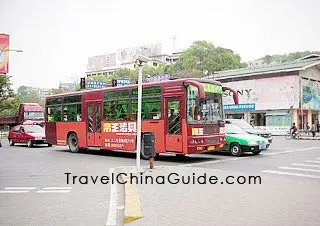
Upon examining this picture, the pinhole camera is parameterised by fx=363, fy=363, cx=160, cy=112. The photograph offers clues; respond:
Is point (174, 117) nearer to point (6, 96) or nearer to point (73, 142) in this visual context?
point (73, 142)

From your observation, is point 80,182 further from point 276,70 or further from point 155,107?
point 276,70

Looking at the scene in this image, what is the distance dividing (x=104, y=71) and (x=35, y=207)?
12190cm

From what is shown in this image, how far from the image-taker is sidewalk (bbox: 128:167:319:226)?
19.4 feet

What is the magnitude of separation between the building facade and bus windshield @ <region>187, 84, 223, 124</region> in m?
26.9

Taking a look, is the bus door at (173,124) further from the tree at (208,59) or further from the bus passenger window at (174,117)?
the tree at (208,59)

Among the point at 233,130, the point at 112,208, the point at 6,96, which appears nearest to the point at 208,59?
the point at 6,96

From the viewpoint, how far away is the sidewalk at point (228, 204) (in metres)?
5.92

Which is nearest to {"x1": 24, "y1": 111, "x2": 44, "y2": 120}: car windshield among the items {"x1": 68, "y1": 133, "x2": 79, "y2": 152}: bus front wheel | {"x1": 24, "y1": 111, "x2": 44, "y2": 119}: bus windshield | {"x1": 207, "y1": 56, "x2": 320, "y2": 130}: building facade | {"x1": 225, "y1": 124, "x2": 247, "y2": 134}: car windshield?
{"x1": 24, "y1": 111, "x2": 44, "y2": 119}: bus windshield

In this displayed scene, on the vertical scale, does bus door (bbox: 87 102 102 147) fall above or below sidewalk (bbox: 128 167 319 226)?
above

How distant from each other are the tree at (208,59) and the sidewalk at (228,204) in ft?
186

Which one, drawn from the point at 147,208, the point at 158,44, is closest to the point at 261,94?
the point at 147,208

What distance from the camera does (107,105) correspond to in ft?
54.2

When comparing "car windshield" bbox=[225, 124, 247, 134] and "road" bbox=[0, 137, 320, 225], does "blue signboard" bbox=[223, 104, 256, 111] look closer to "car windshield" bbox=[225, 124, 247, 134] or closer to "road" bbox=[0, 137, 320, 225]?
"car windshield" bbox=[225, 124, 247, 134]

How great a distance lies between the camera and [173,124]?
536 inches
